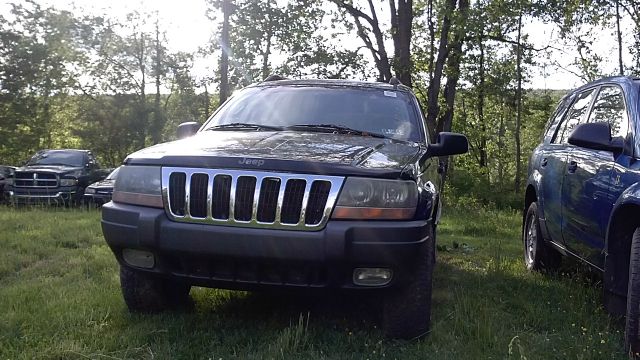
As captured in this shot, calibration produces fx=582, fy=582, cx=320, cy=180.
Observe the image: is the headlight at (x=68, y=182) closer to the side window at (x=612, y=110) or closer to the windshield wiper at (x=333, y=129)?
the windshield wiper at (x=333, y=129)

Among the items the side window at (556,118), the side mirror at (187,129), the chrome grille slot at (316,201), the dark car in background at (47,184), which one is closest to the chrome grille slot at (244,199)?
the chrome grille slot at (316,201)

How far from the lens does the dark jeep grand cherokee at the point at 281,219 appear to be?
2939 mm

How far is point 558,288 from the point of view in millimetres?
4754

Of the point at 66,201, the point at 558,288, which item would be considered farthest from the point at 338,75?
the point at 558,288

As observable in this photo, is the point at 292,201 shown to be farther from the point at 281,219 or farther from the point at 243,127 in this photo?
the point at 243,127

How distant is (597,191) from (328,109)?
199 centimetres

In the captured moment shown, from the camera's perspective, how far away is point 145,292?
3643 millimetres

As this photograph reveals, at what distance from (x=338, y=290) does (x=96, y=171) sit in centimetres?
1398

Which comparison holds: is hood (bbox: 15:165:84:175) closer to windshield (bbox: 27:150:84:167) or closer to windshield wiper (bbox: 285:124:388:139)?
windshield (bbox: 27:150:84:167)

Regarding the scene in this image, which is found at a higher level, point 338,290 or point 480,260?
point 338,290

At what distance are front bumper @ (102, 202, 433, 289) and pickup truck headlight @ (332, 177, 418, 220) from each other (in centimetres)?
5

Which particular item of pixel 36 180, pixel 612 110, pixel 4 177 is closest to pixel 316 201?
pixel 612 110

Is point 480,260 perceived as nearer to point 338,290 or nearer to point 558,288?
point 558,288

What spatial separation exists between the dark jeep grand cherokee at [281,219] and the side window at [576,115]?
2070 millimetres
